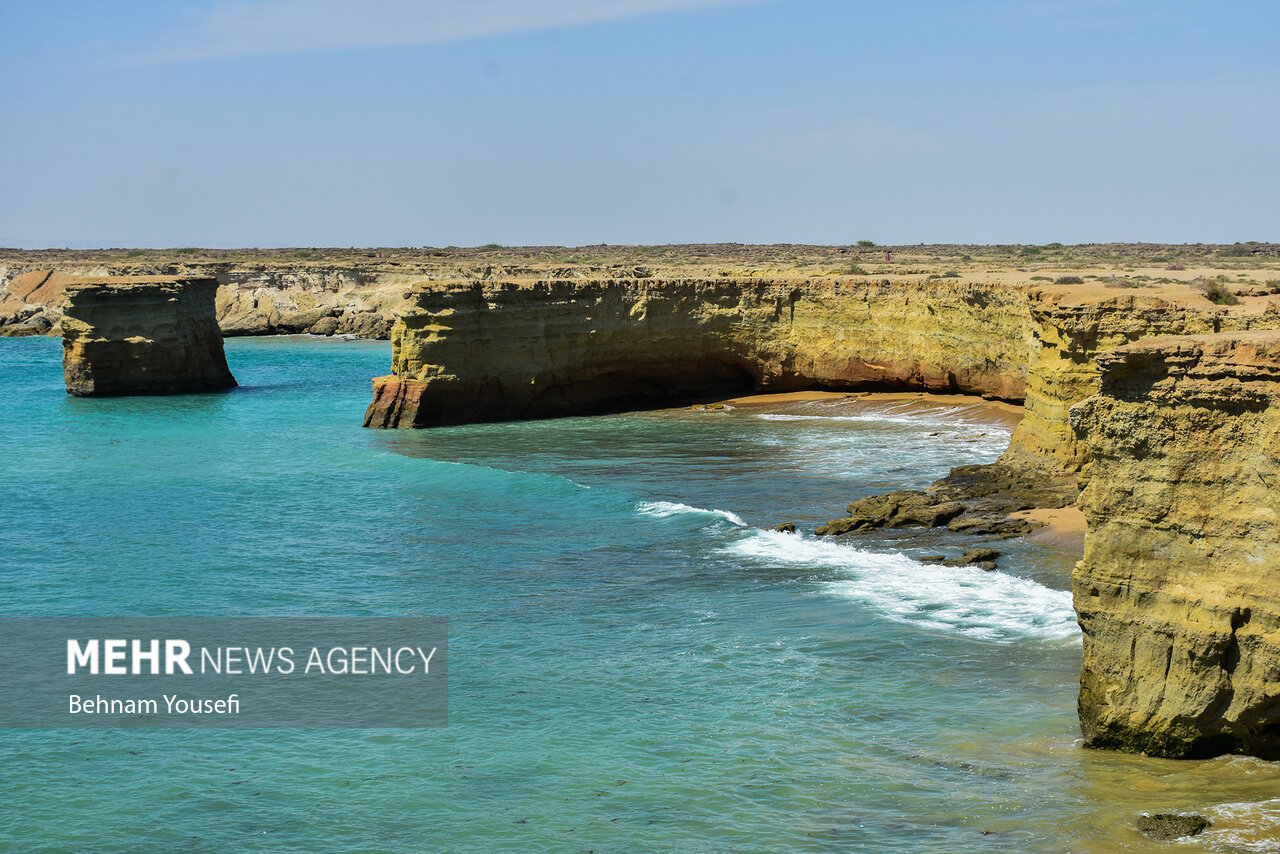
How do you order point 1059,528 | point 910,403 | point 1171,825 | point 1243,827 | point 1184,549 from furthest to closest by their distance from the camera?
1. point 910,403
2. point 1059,528
3. point 1184,549
4. point 1171,825
5. point 1243,827

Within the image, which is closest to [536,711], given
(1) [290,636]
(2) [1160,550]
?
(1) [290,636]

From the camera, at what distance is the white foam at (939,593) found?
1658cm

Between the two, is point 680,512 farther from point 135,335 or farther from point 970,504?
point 135,335

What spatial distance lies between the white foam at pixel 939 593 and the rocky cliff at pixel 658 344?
58.9 ft

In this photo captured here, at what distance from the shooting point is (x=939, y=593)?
60.4 ft

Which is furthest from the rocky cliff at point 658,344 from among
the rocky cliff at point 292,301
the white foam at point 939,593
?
the rocky cliff at point 292,301

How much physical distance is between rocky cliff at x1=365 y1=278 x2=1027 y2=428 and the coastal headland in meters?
0.08

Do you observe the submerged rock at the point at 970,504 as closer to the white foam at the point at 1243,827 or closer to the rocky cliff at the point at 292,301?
the white foam at the point at 1243,827

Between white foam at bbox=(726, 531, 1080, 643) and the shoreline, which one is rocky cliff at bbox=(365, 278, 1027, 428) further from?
white foam at bbox=(726, 531, 1080, 643)

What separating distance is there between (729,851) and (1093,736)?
401cm

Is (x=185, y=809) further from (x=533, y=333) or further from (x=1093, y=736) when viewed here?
(x=533, y=333)

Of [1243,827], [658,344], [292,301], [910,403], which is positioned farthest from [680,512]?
[292,301]

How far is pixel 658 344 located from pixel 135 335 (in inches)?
933

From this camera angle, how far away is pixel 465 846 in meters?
11.0
